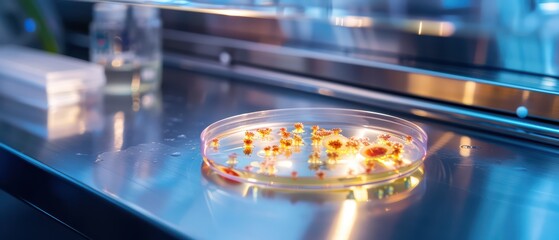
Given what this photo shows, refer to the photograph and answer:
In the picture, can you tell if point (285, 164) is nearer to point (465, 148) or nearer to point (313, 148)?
point (313, 148)

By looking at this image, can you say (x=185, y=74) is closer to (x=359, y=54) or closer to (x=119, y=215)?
(x=359, y=54)

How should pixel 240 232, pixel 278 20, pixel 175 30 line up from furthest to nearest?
pixel 175 30 → pixel 278 20 → pixel 240 232

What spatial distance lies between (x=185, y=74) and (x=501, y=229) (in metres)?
1.08

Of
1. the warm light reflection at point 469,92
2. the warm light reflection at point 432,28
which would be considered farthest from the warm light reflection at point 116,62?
the warm light reflection at point 469,92

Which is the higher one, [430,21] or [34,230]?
[430,21]

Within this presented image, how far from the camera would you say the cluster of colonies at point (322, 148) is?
2.82 ft

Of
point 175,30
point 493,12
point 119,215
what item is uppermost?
point 493,12

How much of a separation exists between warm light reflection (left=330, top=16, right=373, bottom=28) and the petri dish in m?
0.36

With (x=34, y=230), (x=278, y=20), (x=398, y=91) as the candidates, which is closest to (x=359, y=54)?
(x=398, y=91)

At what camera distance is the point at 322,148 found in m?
0.94

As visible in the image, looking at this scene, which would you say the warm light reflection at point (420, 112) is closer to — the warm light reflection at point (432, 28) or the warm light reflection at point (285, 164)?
the warm light reflection at point (432, 28)

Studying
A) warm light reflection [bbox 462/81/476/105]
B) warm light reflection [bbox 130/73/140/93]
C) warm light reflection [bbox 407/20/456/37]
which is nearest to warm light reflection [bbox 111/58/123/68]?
warm light reflection [bbox 130/73/140/93]

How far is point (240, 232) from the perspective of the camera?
699mm

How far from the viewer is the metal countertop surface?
712 millimetres
